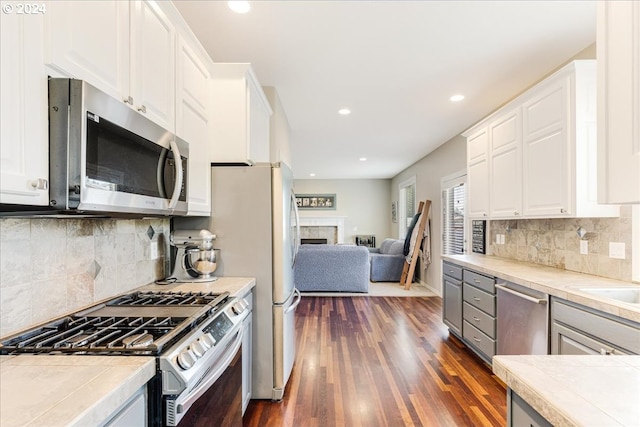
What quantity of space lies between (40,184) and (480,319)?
3.15 meters

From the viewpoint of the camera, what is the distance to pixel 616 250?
221 cm

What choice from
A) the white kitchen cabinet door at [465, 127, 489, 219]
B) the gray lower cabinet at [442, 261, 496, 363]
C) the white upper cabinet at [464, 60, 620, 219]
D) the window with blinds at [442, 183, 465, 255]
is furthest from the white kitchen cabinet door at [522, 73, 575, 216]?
the window with blinds at [442, 183, 465, 255]

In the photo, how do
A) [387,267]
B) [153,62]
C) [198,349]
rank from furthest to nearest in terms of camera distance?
[387,267] < [153,62] < [198,349]

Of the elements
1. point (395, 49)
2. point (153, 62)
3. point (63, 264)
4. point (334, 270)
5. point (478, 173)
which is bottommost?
point (334, 270)

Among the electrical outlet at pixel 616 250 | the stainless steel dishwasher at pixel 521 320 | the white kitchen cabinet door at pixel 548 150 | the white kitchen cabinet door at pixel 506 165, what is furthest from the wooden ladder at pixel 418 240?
the electrical outlet at pixel 616 250

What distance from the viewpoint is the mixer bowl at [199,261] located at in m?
2.20

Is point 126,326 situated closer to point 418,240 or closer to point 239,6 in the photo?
point 239,6

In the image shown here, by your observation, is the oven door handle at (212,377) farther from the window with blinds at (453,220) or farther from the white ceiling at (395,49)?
the window with blinds at (453,220)

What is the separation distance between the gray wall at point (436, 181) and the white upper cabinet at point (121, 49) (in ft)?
13.6

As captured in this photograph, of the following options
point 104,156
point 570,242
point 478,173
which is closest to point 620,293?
point 570,242

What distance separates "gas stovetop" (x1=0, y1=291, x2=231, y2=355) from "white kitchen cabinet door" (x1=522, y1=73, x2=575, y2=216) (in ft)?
7.93

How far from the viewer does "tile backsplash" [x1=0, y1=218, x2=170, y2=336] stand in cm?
116

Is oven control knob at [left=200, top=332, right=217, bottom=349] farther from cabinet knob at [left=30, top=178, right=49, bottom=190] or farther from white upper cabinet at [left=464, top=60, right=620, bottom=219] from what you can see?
white upper cabinet at [left=464, top=60, right=620, bottom=219]

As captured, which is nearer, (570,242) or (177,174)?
(177,174)
